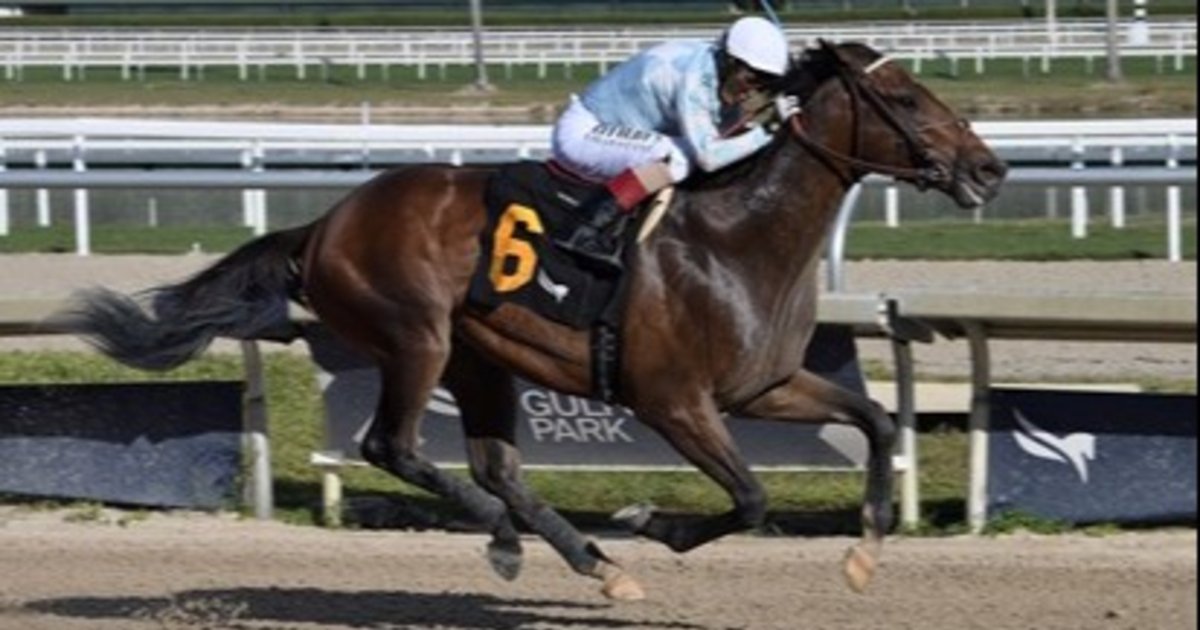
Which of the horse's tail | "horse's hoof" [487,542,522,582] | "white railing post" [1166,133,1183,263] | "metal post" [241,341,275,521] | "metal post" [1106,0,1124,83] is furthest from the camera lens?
"metal post" [1106,0,1124,83]

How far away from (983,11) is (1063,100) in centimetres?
284

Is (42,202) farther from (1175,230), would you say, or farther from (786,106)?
(786,106)

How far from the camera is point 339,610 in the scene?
6.77m

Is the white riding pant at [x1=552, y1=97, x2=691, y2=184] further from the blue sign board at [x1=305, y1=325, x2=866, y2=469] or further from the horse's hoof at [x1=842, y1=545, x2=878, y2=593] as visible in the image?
the blue sign board at [x1=305, y1=325, x2=866, y2=469]

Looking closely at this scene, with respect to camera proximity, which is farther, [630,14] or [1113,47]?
[630,14]

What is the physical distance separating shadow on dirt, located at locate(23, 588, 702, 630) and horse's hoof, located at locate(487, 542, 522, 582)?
0.13 m

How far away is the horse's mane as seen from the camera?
641cm

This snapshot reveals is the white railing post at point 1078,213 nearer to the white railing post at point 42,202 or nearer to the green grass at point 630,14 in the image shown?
the green grass at point 630,14

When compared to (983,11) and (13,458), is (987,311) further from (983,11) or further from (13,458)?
(983,11)

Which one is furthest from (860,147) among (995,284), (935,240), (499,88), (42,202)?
(499,88)

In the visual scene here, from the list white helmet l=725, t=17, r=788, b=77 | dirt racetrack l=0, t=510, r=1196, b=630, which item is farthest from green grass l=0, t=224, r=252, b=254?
white helmet l=725, t=17, r=788, b=77

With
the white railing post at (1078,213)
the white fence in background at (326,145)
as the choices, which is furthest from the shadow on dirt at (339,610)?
the white railing post at (1078,213)

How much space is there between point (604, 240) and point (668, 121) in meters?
0.33

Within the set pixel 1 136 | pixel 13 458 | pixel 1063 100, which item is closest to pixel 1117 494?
pixel 13 458
